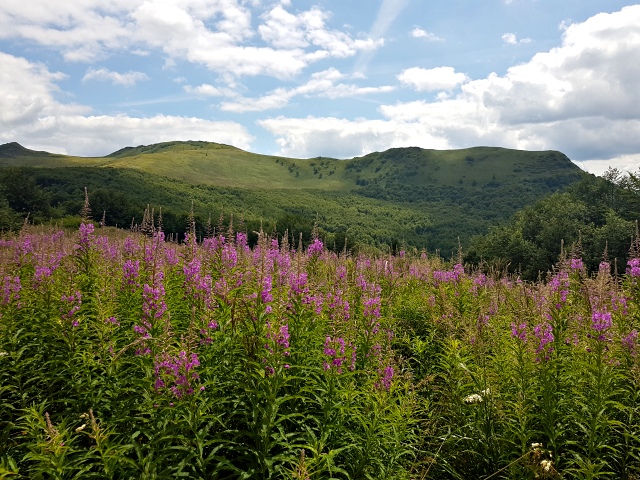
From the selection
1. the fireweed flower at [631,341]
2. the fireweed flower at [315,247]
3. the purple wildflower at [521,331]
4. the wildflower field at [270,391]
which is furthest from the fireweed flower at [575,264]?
the fireweed flower at [315,247]

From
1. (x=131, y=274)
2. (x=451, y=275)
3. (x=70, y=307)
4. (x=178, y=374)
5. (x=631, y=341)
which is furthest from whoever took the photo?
(x=451, y=275)

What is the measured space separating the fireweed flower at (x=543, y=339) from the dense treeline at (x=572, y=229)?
44.5 m

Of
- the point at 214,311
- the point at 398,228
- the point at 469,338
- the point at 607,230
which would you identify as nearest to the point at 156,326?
the point at 214,311

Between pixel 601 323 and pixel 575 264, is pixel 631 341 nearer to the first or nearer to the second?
pixel 601 323

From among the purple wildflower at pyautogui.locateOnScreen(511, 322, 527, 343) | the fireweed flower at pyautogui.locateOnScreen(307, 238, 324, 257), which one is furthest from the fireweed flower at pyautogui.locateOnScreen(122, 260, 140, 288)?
the purple wildflower at pyautogui.locateOnScreen(511, 322, 527, 343)

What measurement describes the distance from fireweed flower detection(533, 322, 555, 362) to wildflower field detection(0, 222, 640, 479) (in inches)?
1.1

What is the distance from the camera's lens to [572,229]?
56.4 meters

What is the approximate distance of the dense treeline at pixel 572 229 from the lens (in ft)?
156

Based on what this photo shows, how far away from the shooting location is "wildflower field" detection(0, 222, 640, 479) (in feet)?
13.4

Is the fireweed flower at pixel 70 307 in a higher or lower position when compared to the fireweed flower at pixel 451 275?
higher

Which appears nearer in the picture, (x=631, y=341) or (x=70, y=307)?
(x=70, y=307)

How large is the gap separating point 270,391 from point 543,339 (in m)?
3.89

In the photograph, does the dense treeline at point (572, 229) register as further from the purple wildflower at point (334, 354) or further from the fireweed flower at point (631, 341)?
the purple wildflower at point (334, 354)

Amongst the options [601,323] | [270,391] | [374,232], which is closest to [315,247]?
[270,391]
